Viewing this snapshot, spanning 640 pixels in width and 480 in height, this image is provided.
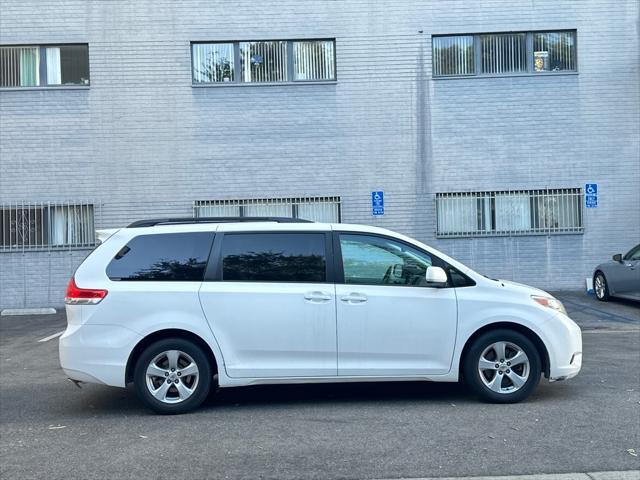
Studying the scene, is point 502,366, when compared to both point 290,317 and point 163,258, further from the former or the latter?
point 163,258

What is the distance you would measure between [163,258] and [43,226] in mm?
10932

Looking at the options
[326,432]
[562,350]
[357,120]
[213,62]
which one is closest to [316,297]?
[326,432]

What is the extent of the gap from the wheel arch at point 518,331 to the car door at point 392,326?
177 millimetres

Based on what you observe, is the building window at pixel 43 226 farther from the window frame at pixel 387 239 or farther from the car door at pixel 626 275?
the car door at pixel 626 275

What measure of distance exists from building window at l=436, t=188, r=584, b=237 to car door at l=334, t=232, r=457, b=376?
33.5 ft

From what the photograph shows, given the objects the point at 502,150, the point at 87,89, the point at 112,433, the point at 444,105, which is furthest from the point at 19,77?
the point at 112,433

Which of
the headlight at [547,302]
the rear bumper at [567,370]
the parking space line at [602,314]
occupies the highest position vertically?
the headlight at [547,302]

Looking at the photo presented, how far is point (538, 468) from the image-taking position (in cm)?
498

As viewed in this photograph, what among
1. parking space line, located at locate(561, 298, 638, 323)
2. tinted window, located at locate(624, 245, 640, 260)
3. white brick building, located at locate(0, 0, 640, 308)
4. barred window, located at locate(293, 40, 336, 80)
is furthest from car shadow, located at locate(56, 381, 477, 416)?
barred window, located at locate(293, 40, 336, 80)

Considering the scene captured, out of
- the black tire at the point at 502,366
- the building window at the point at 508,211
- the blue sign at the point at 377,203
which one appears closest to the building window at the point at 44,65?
the blue sign at the point at 377,203

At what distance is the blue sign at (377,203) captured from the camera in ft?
54.2

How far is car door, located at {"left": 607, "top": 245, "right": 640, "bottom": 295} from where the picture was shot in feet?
44.5

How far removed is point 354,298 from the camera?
6.66 meters

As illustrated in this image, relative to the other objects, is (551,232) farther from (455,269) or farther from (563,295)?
(455,269)
